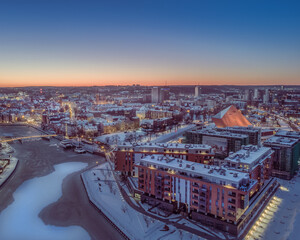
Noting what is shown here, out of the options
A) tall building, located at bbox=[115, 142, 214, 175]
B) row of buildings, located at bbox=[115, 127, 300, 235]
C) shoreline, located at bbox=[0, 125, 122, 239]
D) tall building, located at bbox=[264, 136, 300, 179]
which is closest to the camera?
row of buildings, located at bbox=[115, 127, 300, 235]

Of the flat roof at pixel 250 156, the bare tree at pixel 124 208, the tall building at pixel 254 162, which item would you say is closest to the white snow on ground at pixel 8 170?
the bare tree at pixel 124 208

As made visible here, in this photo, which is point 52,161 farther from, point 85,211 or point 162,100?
point 162,100

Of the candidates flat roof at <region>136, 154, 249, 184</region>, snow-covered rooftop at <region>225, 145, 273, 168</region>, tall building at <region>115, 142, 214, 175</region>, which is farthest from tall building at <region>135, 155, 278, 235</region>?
tall building at <region>115, 142, 214, 175</region>

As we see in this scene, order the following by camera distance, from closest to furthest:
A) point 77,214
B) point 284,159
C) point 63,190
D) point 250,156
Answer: point 77,214 → point 250,156 → point 63,190 → point 284,159

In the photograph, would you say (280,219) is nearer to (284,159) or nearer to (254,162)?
(254,162)

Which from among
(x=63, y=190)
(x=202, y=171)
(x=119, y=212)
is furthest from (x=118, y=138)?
(x=202, y=171)

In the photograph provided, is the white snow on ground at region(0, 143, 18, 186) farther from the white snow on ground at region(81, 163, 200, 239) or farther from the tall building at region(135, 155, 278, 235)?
the tall building at region(135, 155, 278, 235)
